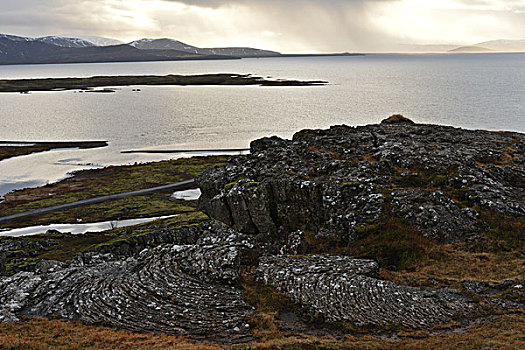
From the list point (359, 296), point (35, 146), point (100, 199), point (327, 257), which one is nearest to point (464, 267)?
point (359, 296)

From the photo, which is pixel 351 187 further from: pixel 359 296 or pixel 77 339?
pixel 77 339

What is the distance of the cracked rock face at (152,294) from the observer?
81.4 feet

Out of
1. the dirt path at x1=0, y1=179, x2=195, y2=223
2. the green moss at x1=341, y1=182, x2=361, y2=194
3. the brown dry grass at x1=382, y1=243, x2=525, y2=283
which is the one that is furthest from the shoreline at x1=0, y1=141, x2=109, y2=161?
the brown dry grass at x1=382, y1=243, x2=525, y2=283

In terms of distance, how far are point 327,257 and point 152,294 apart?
13070mm

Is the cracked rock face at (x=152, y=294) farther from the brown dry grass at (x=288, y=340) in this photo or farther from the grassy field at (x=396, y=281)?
the brown dry grass at (x=288, y=340)

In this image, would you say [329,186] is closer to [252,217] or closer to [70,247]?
[252,217]

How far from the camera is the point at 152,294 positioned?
2775 cm

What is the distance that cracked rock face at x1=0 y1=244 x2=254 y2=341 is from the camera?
81.4 feet

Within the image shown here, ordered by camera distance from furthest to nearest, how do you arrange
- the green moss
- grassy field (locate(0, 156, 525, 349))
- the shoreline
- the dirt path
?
the shoreline → the dirt path → the green moss → grassy field (locate(0, 156, 525, 349))

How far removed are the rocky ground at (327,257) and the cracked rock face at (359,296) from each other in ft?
0.33

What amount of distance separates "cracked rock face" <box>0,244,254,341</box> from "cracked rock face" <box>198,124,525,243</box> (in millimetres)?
9452

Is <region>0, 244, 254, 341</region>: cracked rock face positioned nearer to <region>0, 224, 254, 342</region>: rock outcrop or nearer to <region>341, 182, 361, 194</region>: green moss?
<region>0, 224, 254, 342</region>: rock outcrop

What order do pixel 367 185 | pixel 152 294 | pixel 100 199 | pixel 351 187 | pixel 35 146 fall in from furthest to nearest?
pixel 35 146 < pixel 100 199 < pixel 351 187 < pixel 367 185 < pixel 152 294

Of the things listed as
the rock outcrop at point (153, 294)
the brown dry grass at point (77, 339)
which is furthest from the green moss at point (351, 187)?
the brown dry grass at point (77, 339)
